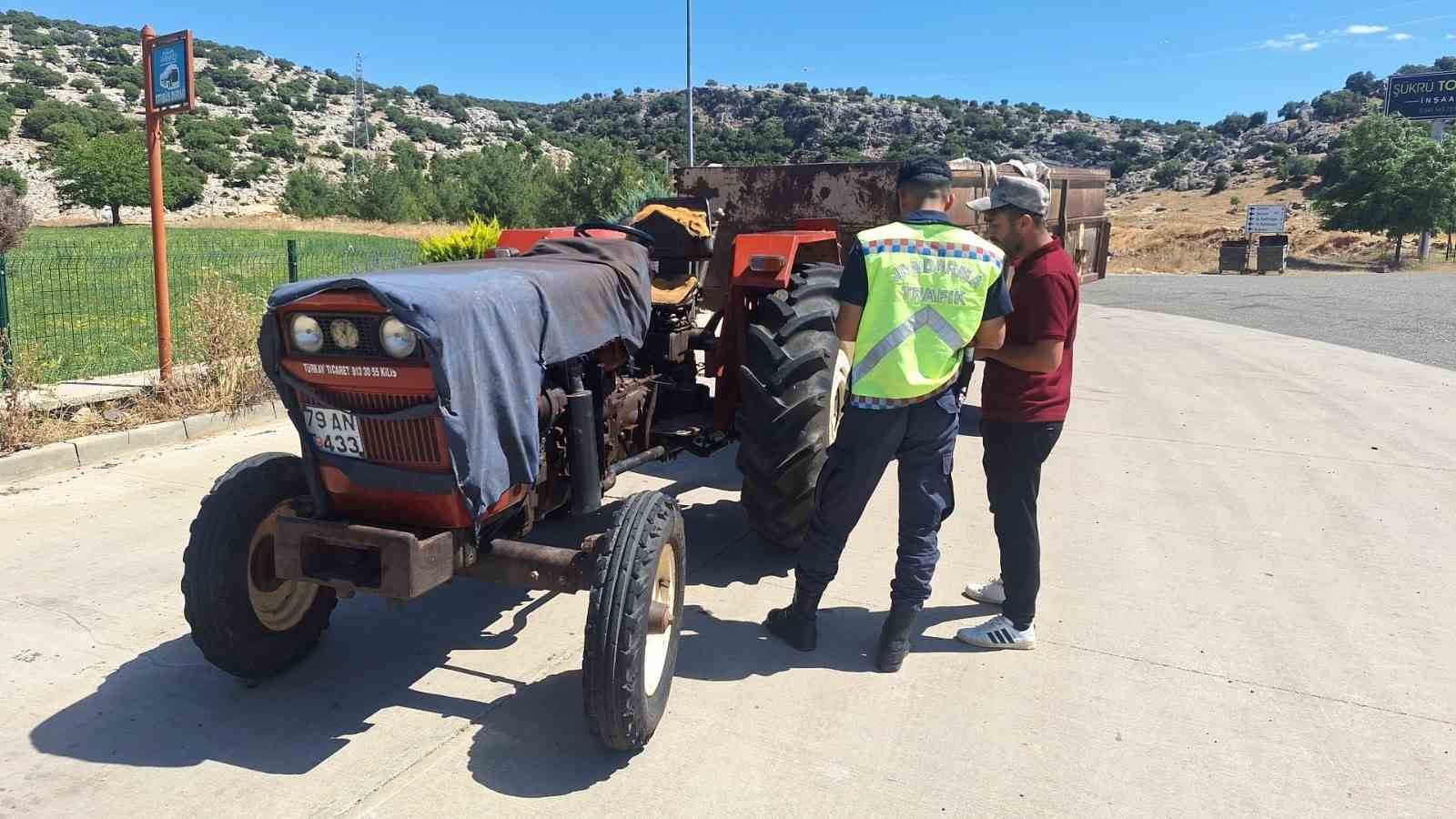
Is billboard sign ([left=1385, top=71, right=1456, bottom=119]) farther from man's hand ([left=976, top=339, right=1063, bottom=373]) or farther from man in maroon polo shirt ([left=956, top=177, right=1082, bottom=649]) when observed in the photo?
man's hand ([left=976, top=339, right=1063, bottom=373])

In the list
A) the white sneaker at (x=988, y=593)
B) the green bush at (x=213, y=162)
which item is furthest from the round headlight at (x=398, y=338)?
the green bush at (x=213, y=162)

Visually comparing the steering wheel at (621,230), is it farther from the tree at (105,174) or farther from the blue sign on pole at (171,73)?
the tree at (105,174)

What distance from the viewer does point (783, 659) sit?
155 inches

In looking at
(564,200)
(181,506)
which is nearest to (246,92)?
(564,200)

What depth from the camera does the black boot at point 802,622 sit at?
3.98 meters

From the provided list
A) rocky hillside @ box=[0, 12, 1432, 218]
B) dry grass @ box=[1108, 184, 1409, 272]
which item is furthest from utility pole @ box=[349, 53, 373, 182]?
dry grass @ box=[1108, 184, 1409, 272]

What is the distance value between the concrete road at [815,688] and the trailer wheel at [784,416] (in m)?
0.40

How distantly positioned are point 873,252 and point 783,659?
1704 millimetres

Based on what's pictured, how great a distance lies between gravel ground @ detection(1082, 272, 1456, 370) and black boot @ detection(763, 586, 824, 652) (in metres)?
11.6

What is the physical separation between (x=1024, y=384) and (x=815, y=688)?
148 centimetres

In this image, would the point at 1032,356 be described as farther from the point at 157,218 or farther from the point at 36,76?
the point at 36,76

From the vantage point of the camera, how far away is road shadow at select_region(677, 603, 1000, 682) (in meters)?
3.88

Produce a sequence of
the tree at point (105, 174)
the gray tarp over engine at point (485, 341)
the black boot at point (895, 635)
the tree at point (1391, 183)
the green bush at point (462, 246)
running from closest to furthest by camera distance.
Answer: the gray tarp over engine at point (485, 341), the black boot at point (895, 635), the green bush at point (462, 246), the tree at point (1391, 183), the tree at point (105, 174)

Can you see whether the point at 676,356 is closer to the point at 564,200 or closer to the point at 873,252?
the point at 873,252
